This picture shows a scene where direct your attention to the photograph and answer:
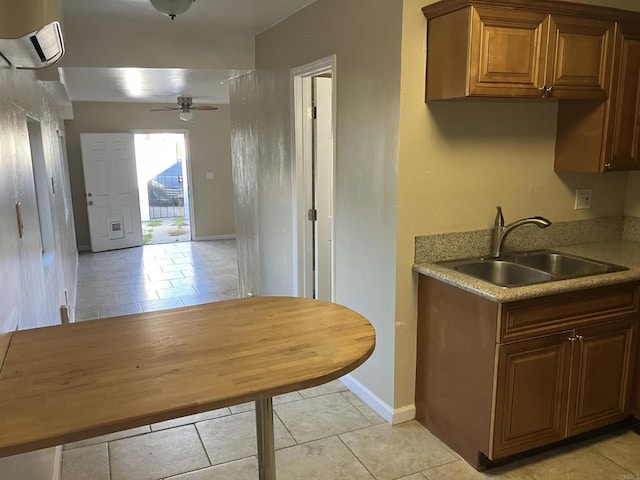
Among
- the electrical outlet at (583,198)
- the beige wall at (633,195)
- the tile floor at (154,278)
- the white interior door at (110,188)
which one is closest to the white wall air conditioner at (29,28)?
the electrical outlet at (583,198)

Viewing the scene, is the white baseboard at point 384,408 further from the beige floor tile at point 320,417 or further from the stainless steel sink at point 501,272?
the stainless steel sink at point 501,272

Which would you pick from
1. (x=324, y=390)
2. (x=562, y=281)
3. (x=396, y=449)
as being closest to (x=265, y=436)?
(x=396, y=449)

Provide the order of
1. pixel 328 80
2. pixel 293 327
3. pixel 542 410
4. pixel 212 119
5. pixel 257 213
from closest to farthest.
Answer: pixel 293 327 < pixel 542 410 < pixel 328 80 < pixel 257 213 < pixel 212 119

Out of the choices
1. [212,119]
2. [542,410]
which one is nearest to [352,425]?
[542,410]

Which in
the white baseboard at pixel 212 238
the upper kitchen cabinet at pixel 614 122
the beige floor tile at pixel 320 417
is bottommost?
the beige floor tile at pixel 320 417

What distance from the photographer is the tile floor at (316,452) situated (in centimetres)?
241

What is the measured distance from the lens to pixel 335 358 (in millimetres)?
1436

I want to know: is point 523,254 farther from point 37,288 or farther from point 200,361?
point 37,288

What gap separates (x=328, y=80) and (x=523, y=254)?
1825mm

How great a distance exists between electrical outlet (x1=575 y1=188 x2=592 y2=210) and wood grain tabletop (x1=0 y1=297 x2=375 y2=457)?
1989 mm

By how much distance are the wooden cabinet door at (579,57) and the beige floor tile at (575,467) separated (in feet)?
5.88

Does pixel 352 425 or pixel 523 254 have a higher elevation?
pixel 523 254

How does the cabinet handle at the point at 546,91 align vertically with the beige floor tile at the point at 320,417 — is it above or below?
above

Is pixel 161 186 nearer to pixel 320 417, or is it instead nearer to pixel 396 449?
pixel 320 417
